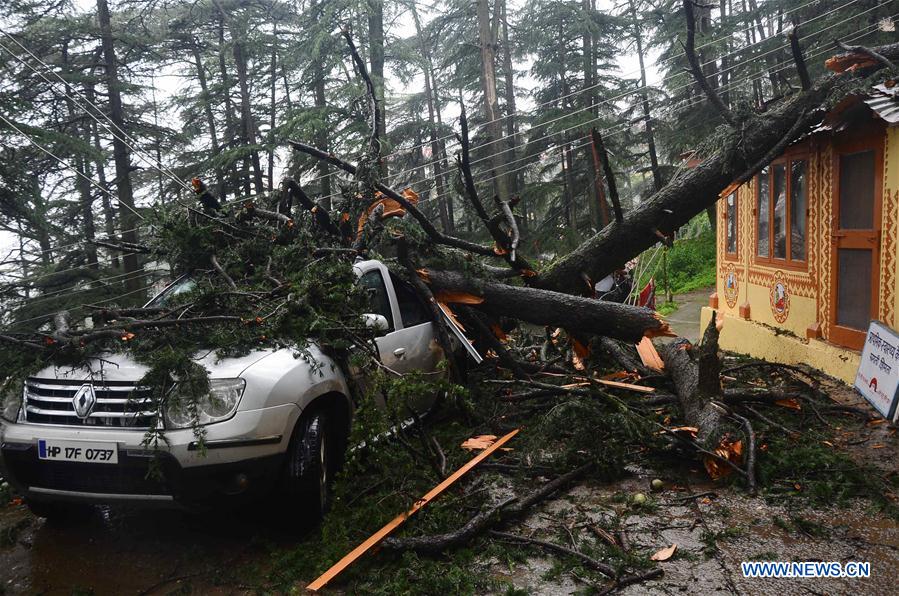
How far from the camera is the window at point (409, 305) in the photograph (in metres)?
5.59

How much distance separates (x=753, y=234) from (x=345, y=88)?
12.9m

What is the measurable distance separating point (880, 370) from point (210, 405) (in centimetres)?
621

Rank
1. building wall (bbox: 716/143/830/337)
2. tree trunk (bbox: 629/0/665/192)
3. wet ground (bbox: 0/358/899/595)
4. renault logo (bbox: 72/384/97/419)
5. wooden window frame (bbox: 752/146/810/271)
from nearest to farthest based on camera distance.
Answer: wet ground (bbox: 0/358/899/595), renault logo (bbox: 72/384/97/419), building wall (bbox: 716/143/830/337), wooden window frame (bbox: 752/146/810/271), tree trunk (bbox: 629/0/665/192)

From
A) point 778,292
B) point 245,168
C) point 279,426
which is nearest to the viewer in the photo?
point 279,426

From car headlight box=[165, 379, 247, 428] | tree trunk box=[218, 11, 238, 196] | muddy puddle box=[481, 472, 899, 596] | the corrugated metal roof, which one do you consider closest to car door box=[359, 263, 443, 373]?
car headlight box=[165, 379, 247, 428]

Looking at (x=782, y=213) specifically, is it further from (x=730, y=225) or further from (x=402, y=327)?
(x=402, y=327)

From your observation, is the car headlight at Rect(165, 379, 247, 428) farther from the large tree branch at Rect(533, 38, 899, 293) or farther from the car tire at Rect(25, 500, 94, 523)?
the large tree branch at Rect(533, 38, 899, 293)

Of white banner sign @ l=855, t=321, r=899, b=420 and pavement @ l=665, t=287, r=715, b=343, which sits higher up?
white banner sign @ l=855, t=321, r=899, b=420

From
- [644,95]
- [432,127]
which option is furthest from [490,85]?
[644,95]

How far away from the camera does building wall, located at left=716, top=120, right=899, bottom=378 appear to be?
6395mm

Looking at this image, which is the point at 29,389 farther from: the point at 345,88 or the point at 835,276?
A: the point at 345,88

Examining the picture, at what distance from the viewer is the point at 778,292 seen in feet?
28.6

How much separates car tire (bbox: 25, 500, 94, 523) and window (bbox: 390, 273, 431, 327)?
2862mm

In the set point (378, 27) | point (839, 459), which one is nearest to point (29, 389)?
point (839, 459)
